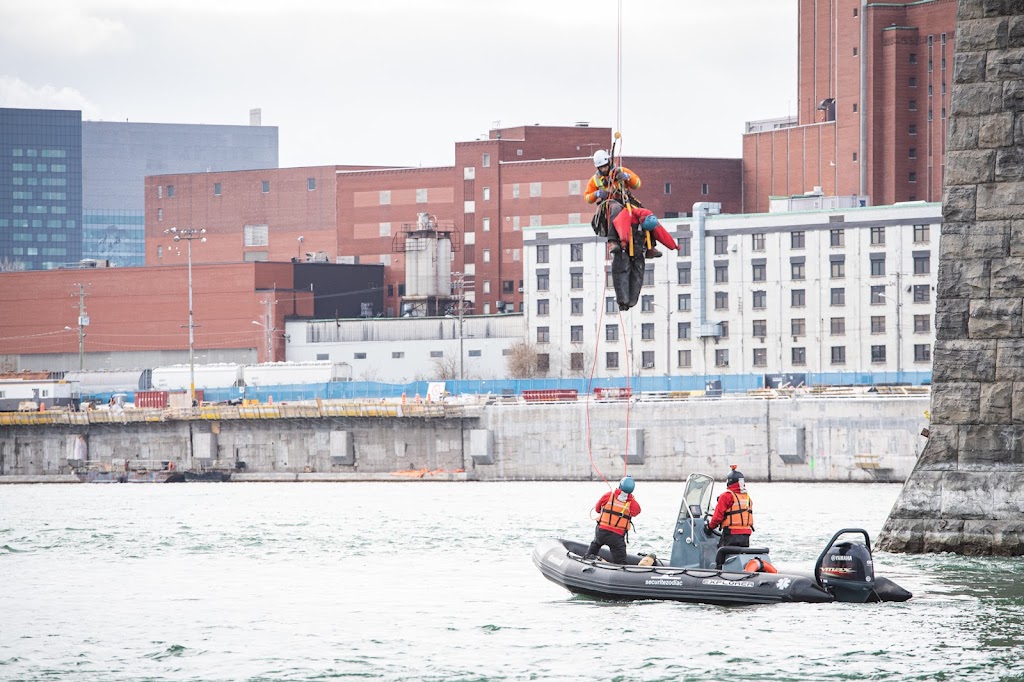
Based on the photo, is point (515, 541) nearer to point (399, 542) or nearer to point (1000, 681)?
point (399, 542)

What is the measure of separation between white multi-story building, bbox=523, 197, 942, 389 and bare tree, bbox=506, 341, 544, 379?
37.8 inches

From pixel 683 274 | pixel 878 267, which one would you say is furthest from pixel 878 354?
pixel 683 274

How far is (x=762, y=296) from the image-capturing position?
11062 centimetres

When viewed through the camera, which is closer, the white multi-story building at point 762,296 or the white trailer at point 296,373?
the white multi-story building at point 762,296

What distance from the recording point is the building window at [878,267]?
107 meters

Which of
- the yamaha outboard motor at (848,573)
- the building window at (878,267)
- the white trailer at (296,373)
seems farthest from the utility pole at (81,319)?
the yamaha outboard motor at (848,573)

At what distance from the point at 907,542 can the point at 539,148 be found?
110 m

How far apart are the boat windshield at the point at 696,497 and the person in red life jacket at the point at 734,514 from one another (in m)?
0.45

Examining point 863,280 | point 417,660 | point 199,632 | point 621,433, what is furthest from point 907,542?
point 863,280

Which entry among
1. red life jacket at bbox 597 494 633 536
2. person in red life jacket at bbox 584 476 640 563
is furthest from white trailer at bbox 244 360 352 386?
red life jacket at bbox 597 494 633 536

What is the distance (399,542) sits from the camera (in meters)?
51.3

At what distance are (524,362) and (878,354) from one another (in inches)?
979

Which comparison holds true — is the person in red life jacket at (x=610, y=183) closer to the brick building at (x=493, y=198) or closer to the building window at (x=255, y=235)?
the brick building at (x=493, y=198)

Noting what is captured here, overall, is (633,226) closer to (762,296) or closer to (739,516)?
(739,516)
